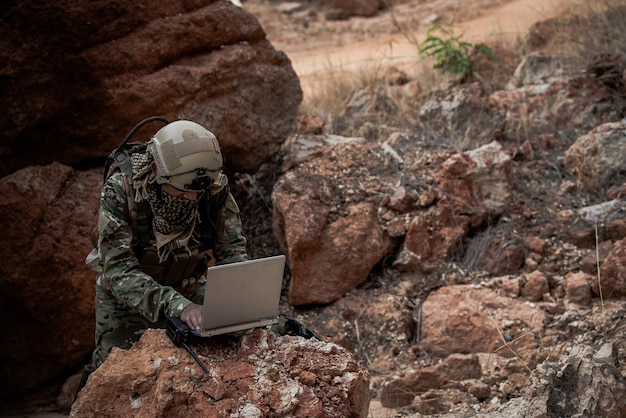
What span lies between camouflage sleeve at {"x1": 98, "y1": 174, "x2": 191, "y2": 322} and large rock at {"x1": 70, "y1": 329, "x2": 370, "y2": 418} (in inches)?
7.3

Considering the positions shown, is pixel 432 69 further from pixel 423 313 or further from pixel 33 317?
pixel 33 317

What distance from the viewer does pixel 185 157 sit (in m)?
3.19

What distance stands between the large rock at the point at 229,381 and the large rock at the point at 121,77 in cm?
226

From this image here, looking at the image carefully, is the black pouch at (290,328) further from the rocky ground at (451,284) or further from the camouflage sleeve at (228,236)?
the rocky ground at (451,284)

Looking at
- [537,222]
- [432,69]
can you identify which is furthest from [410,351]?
[432,69]

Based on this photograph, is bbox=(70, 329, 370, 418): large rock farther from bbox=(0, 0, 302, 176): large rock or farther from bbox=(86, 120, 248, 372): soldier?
bbox=(0, 0, 302, 176): large rock

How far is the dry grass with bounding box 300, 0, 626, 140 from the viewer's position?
22.5 feet

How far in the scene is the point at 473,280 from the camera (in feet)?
17.4

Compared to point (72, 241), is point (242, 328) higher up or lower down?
higher up

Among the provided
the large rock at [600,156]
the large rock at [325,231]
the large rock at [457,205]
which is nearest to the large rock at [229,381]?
the large rock at [325,231]

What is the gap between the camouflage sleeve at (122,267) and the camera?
318 cm

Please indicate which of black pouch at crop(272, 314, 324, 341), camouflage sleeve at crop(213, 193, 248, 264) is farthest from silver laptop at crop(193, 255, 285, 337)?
camouflage sleeve at crop(213, 193, 248, 264)

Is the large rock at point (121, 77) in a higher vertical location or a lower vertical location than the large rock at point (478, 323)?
higher

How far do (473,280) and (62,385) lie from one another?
254 cm
